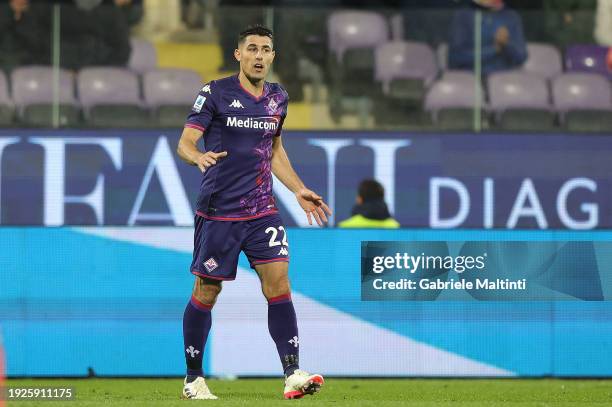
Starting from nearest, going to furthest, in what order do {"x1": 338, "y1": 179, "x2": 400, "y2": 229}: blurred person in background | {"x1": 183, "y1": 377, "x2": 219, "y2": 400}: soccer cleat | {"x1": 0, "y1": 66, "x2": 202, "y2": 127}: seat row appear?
{"x1": 183, "y1": 377, "x2": 219, "y2": 400}: soccer cleat
{"x1": 338, "y1": 179, "x2": 400, "y2": 229}: blurred person in background
{"x1": 0, "y1": 66, "x2": 202, "y2": 127}: seat row

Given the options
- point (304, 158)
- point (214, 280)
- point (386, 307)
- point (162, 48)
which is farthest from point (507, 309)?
point (162, 48)

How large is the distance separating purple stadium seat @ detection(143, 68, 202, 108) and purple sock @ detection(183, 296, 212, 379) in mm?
7101

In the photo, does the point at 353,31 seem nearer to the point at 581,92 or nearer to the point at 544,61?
the point at 544,61

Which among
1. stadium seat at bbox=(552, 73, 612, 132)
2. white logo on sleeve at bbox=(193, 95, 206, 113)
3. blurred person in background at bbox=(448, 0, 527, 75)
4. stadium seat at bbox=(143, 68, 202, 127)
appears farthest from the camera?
stadium seat at bbox=(552, 73, 612, 132)

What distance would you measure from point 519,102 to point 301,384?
8.37 meters

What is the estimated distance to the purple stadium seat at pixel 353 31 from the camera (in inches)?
599

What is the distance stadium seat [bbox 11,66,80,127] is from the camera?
587 inches

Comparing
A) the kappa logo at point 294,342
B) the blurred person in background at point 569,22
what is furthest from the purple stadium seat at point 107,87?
the kappa logo at point 294,342

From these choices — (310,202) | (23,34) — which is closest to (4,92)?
(23,34)

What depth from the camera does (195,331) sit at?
8.12 m

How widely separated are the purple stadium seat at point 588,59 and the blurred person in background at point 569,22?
8cm

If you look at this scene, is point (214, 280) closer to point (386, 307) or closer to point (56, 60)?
point (386, 307)

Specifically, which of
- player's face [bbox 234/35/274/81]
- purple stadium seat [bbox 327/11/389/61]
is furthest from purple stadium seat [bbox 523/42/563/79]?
player's face [bbox 234/35/274/81]

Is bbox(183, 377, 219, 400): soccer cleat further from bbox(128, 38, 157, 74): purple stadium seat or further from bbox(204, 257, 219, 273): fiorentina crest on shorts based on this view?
bbox(128, 38, 157, 74): purple stadium seat
